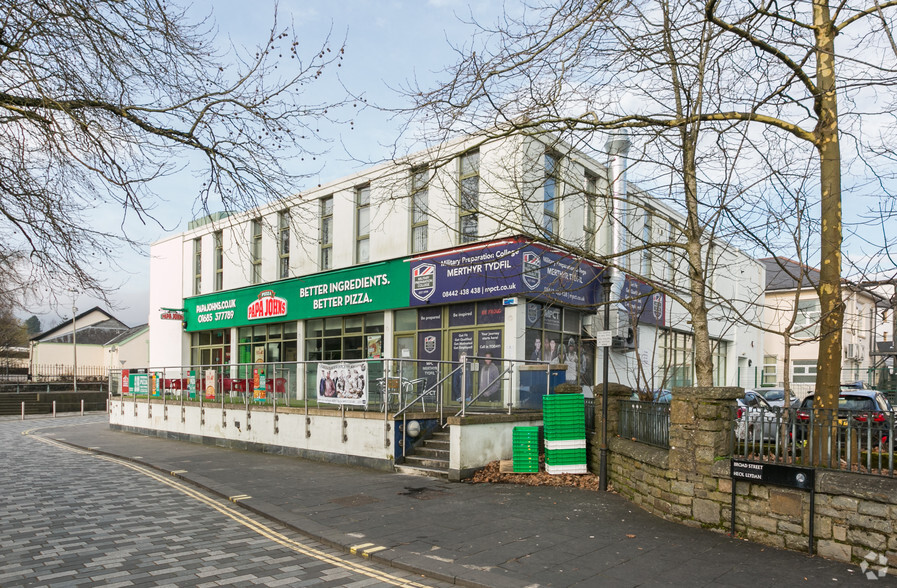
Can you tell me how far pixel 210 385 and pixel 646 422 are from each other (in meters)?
14.9

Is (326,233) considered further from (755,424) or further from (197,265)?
(755,424)

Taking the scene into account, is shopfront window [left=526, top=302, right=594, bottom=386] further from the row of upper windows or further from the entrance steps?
the entrance steps

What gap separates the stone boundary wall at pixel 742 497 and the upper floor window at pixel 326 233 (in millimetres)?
16251

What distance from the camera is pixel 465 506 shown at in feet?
32.5

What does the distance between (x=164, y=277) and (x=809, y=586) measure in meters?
32.6

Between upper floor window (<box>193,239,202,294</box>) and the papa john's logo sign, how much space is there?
5.60m

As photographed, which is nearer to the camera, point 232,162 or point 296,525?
point 232,162

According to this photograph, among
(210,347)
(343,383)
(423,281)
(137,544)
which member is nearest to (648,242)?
(343,383)

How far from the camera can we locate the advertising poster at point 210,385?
20.4 m

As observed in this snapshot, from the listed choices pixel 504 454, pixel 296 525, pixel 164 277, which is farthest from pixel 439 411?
pixel 164 277

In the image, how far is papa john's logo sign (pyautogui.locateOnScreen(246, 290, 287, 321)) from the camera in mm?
25328

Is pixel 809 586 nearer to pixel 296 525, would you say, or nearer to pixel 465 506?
pixel 465 506

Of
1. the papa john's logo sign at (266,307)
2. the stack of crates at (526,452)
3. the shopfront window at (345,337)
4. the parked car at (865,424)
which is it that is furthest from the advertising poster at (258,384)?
the parked car at (865,424)

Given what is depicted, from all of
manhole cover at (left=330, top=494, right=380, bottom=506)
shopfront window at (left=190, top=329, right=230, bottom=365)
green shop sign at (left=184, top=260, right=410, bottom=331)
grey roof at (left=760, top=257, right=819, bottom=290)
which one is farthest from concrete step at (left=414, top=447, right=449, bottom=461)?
shopfront window at (left=190, top=329, right=230, bottom=365)
